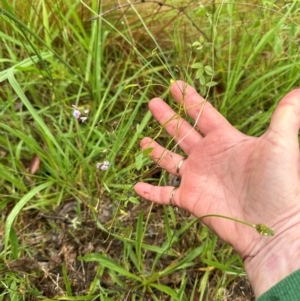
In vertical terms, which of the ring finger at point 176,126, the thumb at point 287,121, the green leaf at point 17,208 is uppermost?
the thumb at point 287,121

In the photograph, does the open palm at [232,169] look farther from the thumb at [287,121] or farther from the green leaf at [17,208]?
the green leaf at [17,208]

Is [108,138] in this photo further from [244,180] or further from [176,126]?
[244,180]

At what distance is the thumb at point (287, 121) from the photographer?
4.16 feet

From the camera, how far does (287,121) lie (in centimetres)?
127

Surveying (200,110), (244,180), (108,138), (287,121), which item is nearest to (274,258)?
(244,180)

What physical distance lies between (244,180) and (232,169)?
61 millimetres

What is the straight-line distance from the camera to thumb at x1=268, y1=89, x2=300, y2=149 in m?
1.27

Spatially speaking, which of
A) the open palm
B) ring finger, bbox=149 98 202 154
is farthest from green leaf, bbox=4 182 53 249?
ring finger, bbox=149 98 202 154

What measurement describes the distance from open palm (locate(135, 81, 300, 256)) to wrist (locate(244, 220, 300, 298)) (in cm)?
1

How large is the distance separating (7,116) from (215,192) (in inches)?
33.7

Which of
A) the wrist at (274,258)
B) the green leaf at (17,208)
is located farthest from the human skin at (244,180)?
the green leaf at (17,208)

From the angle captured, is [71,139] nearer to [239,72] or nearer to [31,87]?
[31,87]

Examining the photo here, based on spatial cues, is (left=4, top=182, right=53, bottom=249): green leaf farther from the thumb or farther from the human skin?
the thumb

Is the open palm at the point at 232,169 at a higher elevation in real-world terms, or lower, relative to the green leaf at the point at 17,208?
higher
